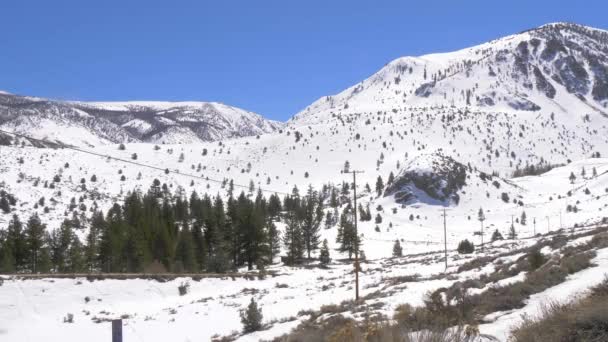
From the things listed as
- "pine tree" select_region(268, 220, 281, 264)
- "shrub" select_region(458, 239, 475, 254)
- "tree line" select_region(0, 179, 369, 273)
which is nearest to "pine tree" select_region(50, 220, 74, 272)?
"tree line" select_region(0, 179, 369, 273)

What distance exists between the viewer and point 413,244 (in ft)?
320

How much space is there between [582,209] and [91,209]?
104739 mm

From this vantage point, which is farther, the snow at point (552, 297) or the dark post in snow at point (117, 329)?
the snow at point (552, 297)

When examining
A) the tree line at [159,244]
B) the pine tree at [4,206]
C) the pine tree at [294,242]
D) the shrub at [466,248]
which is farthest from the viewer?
the pine tree at [4,206]

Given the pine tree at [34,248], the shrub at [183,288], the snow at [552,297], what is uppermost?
the snow at [552,297]

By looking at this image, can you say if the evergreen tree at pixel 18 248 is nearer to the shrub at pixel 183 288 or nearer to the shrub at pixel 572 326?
the shrub at pixel 183 288

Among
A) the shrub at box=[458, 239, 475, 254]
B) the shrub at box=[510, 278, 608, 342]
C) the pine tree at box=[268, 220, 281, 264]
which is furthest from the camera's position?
the pine tree at box=[268, 220, 281, 264]

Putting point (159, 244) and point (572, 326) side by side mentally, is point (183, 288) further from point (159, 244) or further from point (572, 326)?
point (572, 326)

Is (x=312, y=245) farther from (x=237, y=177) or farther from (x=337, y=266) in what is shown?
(x=237, y=177)

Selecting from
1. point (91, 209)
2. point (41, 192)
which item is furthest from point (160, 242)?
point (41, 192)

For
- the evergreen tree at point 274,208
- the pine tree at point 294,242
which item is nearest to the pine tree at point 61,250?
the pine tree at point 294,242

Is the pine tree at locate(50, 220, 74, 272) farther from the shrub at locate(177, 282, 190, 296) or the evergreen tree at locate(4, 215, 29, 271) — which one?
the shrub at locate(177, 282, 190, 296)

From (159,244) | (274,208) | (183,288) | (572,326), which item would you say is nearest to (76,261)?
(159,244)

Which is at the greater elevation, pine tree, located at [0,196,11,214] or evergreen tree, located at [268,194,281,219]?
pine tree, located at [0,196,11,214]
